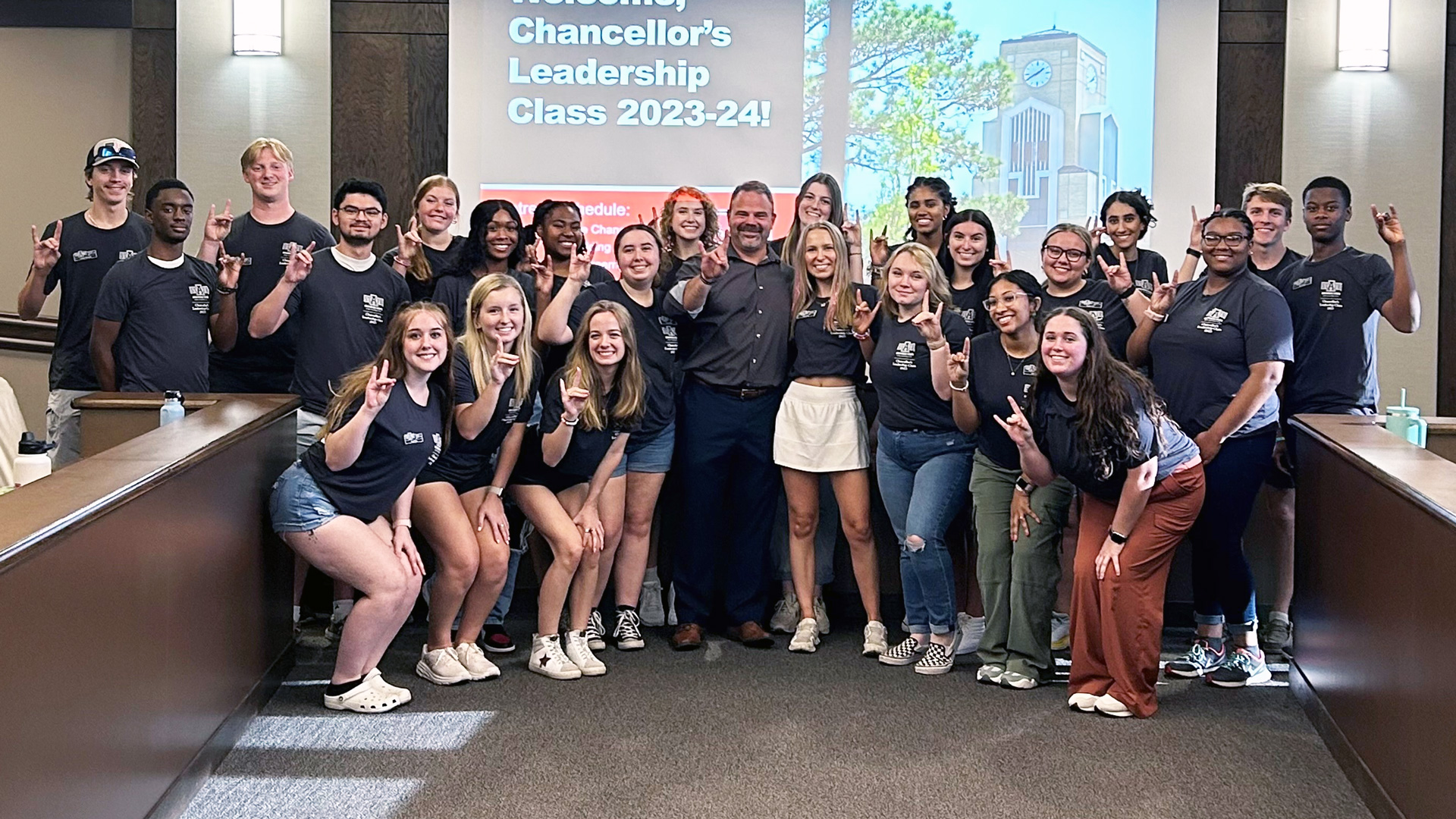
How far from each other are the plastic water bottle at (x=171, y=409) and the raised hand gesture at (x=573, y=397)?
3.56ft

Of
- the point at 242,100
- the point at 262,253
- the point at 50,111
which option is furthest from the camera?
the point at 50,111

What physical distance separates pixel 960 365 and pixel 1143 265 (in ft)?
3.31

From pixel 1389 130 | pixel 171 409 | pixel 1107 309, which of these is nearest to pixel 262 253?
pixel 171 409

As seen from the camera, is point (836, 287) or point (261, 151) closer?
point (836, 287)

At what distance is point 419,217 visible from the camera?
5.16 metres

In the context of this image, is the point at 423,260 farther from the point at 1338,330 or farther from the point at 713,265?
the point at 1338,330

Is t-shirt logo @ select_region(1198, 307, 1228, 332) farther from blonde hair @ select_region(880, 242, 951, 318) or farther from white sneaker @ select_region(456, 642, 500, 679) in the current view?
white sneaker @ select_region(456, 642, 500, 679)

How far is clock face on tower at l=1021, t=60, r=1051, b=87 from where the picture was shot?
7320mm

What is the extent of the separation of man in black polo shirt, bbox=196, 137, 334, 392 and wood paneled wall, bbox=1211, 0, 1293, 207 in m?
4.33

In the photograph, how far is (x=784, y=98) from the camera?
7344 millimetres

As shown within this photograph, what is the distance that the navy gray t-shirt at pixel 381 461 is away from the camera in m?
4.10

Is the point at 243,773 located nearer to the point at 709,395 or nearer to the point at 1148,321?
the point at 709,395

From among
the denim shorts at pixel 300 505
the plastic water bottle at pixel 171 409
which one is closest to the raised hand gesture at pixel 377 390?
the denim shorts at pixel 300 505

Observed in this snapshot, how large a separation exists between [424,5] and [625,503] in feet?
11.2
